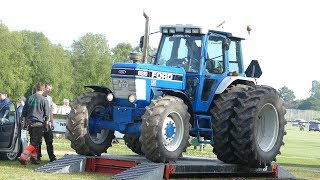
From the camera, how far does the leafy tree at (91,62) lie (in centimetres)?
10144

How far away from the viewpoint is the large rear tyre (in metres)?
13.4

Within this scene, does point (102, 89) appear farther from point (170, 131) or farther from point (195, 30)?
point (195, 30)

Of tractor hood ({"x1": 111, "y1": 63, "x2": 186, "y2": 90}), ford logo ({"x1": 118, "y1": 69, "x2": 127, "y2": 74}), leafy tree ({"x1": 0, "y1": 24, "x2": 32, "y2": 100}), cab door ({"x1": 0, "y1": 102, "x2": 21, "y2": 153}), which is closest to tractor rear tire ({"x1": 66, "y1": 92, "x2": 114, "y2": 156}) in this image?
tractor hood ({"x1": 111, "y1": 63, "x2": 186, "y2": 90})

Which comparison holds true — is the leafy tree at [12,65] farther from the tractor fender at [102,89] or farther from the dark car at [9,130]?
the tractor fender at [102,89]

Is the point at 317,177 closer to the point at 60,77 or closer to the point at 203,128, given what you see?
the point at 203,128

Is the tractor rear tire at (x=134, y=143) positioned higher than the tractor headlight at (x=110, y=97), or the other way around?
the tractor headlight at (x=110, y=97)

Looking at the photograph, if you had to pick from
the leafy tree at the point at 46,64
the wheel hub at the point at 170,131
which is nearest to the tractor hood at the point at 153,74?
the wheel hub at the point at 170,131

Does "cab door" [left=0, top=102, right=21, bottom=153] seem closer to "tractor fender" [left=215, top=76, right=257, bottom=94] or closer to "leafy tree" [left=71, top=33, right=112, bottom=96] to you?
"tractor fender" [left=215, top=76, right=257, bottom=94]

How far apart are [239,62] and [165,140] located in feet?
11.6

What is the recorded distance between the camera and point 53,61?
94500 mm

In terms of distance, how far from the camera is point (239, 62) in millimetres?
16594

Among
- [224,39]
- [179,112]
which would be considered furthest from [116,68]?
[224,39]

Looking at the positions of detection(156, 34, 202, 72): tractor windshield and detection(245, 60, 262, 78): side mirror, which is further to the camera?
detection(245, 60, 262, 78): side mirror

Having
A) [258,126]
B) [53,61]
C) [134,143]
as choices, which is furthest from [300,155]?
[53,61]
